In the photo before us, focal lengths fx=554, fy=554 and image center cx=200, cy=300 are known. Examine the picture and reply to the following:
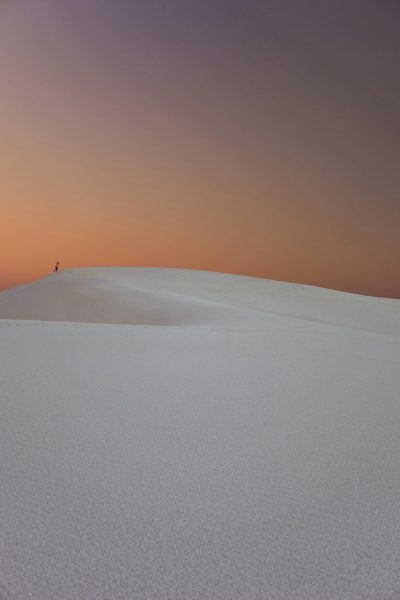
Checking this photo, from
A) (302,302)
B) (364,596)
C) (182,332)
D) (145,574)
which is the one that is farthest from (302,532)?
(302,302)

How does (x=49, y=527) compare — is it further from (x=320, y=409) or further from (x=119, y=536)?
(x=320, y=409)

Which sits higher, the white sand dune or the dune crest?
the white sand dune

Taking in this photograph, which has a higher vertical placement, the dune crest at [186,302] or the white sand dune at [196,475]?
the white sand dune at [196,475]

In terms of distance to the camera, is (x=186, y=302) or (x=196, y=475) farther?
(x=186, y=302)

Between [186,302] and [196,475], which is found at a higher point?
[196,475]

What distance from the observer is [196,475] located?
254cm

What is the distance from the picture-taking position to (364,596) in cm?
166

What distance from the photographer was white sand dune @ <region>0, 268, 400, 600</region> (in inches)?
67.7

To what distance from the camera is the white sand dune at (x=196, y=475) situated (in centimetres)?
172

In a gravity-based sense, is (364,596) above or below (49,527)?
above

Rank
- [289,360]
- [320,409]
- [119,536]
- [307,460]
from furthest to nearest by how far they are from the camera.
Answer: [289,360]
[320,409]
[307,460]
[119,536]

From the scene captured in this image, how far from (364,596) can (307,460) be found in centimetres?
117

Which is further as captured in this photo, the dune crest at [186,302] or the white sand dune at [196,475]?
the dune crest at [186,302]

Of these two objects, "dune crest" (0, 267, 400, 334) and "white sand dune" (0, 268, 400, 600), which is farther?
"dune crest" (0, 267, 400, 334)
